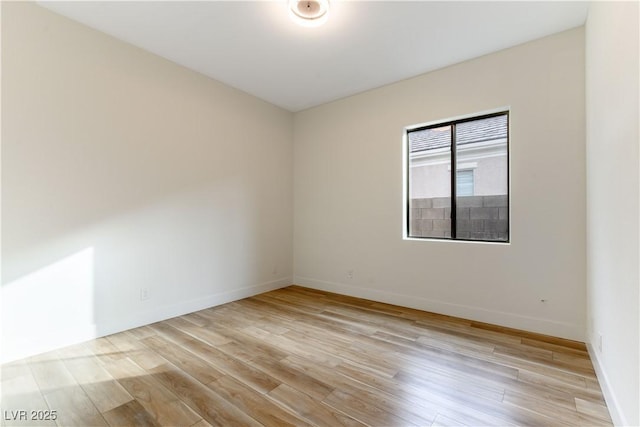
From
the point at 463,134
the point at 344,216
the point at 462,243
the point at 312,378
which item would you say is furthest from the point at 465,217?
the point at 312,378

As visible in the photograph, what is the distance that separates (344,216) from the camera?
4062 mm

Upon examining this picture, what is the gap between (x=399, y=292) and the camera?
3.51m

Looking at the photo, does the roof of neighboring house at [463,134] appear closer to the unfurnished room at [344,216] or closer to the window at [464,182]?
the unfurnished room at [344,216]

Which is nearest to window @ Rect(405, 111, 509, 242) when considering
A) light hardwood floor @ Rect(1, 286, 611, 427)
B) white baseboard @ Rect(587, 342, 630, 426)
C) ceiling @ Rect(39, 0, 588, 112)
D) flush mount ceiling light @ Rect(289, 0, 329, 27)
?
ceiling @ Rect(39, 0, 588, 112)

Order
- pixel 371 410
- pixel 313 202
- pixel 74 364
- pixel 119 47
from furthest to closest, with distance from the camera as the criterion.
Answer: pixel 313 202 → pixel 119 47 → pixel 74 364 → pixel 371 410

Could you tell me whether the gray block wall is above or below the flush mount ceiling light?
below

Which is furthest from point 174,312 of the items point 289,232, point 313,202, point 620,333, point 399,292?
point 620,333

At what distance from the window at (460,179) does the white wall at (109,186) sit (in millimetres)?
2258

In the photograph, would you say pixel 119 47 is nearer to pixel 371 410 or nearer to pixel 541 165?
pixel 371 410

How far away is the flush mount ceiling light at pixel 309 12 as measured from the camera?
7.23 ft

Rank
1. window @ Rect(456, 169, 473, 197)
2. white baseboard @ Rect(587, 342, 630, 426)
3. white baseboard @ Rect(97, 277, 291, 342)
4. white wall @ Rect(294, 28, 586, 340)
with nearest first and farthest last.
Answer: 1. white baseboard @ Rect(587, 342, 630, 426)
2. white wall @ Rect(294, 28, 586, 340)
3. white baseboard @ Rect(97, 277, 291, 342)
4. window @ Rect(456, 169, 473, 197)

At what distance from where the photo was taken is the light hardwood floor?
5.19ft

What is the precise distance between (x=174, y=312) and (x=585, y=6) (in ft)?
15.6

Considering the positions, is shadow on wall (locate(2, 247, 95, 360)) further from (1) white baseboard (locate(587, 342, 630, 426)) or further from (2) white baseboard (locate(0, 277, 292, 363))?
(1) white baseboard (locate(587, 342, 630, 426))
